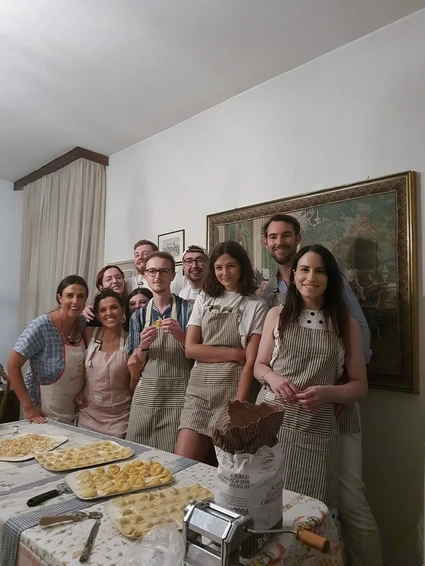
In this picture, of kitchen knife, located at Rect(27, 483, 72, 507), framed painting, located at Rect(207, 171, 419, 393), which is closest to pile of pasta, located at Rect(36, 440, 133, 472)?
kitchen knife, located at Rect(27, 483, 72, 507)

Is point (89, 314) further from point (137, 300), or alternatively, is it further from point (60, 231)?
point (60, 231)

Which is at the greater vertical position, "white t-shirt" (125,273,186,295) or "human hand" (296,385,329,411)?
"white t-shirt" (125,273,186,295)

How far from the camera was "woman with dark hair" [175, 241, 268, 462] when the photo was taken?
169 centimetres

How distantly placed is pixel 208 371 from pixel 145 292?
90cm

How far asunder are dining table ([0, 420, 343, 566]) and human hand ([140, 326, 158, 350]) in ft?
2.35

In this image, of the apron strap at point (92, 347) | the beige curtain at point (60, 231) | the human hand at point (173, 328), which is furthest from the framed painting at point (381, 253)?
the beige curtain at point (60, 231)

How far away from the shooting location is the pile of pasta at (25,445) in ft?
4.38

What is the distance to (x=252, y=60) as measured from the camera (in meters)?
2.33

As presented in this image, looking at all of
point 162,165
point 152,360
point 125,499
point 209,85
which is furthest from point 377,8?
point 125,499

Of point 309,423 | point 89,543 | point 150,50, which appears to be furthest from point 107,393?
point 150,50

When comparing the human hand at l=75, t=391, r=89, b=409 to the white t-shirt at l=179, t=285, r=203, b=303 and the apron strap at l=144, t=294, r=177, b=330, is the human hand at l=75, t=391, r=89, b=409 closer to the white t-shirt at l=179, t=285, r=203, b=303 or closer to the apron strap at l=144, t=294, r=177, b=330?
the apron strap at l=144, t=294, r=177, b=330

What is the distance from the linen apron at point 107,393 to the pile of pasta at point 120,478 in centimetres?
82

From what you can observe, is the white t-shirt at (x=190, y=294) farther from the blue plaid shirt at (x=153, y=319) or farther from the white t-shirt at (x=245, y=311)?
the white t-shirt at (x=245, y=311)

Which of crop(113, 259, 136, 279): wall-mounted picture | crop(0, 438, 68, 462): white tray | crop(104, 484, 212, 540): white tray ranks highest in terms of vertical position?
crop(113, 259, 136, 279): wall-mounted picture
